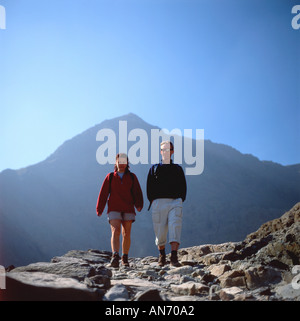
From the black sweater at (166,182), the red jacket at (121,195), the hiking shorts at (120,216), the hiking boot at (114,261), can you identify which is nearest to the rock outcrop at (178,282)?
the hiking boot at (114,261)

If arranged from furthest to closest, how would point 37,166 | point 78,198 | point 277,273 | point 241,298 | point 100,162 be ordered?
point 100,162, point 37,166, point 78,198, point 277,273, point 241,298

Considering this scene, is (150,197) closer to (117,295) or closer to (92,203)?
(117,295)

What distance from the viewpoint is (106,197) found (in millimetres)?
5996

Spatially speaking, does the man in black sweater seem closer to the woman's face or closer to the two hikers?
the two hikers

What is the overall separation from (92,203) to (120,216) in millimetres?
69325

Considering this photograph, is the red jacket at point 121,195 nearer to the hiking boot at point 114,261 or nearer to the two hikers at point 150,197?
the two hikers at point 150,197

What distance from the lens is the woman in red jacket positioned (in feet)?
18.9

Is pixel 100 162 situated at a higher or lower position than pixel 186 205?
higher

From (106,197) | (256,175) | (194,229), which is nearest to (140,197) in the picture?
(106,197)

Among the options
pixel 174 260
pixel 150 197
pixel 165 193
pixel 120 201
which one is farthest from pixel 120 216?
pixel 174 260

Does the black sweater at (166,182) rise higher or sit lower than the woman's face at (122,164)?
lower

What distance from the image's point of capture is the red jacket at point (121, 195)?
228 inches

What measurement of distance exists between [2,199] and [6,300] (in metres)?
66.6

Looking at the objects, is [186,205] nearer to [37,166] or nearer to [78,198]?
[78,198]
